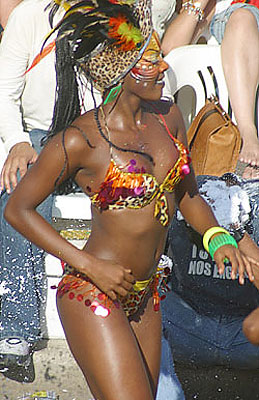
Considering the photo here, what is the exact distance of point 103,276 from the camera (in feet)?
8.22

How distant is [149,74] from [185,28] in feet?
8.00

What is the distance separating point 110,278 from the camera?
8.22 ft

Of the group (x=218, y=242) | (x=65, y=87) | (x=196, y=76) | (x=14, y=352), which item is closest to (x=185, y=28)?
(x=196, y=76)

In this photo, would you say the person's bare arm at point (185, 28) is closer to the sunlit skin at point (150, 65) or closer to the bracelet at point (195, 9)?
the bracelet at point (195, 9)

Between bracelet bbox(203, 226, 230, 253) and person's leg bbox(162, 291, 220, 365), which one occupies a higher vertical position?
bracelet bbox(203, 226, 230, 253)

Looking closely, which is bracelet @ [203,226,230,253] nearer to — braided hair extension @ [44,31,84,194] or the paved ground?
braided hair extension @ [44,31,84,194]

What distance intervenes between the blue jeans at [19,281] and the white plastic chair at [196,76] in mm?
1331

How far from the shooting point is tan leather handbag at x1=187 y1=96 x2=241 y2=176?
397cm

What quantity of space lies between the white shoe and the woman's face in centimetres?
170

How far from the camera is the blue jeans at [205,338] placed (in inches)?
144

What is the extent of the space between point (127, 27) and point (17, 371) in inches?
78.0

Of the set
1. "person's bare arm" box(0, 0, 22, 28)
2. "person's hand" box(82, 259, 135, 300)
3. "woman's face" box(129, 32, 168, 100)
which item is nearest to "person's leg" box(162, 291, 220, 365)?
"person's hand" box(82, 259, 135, 300)

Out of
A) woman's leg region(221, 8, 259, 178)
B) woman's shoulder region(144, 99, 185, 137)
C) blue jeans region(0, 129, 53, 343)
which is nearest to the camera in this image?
woman's shoulder region(144, 99, 185, 137)

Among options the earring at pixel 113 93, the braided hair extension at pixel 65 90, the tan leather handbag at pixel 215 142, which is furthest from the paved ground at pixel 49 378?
the earring at pixel 113 93
